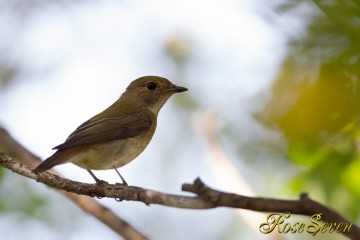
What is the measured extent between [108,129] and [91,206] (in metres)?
0.71

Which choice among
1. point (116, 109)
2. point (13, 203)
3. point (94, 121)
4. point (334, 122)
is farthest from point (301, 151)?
point (13, 203)

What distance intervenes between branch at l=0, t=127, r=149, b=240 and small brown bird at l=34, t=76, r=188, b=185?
213 millimetres

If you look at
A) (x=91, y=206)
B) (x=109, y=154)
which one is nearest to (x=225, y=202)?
(x=91, y=206)

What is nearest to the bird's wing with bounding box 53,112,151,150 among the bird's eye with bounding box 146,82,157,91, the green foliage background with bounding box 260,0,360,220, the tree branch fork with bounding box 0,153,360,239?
the bird's eye with bounding box 146,82,157,91

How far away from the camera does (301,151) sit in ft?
11.0

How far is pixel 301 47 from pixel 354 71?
34cm

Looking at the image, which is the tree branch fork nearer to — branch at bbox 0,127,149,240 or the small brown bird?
branch at bbox 0,127,149,240

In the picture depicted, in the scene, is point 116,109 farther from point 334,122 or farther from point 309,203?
point 309,203

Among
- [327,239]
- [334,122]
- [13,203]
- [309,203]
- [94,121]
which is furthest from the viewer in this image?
[13,203]

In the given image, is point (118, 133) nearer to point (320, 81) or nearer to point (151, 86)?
point (151, 86)

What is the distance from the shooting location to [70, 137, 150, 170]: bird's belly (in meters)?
4.32

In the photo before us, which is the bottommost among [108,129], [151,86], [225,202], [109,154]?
[225,202]

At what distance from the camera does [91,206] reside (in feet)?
14.0

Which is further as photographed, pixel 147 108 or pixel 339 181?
pixel 147 108
